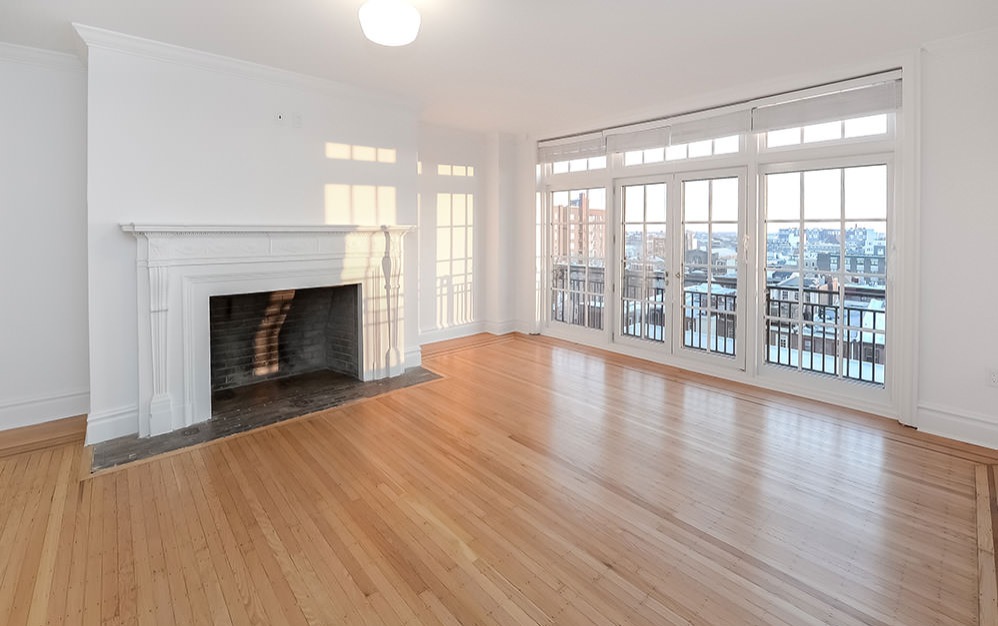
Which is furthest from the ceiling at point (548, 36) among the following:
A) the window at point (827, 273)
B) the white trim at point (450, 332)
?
the white trim at point (450, 332)

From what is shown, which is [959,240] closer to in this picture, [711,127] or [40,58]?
[711,127]

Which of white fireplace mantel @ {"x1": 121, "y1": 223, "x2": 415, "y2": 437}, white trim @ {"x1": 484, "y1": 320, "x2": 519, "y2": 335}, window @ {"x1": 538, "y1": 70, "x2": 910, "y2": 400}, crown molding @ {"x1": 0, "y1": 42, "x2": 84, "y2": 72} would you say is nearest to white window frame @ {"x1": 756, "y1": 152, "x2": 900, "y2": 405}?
window @ {"x1": 538, "y1": 70, "x2": 910, "y2": 400}

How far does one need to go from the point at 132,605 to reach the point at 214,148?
123 inches

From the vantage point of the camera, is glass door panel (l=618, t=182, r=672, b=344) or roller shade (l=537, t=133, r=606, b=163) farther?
roller shade (l=537, t=133, r=606, b=163)

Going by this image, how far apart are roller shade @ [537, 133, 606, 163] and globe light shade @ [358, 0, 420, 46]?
348 centimetres

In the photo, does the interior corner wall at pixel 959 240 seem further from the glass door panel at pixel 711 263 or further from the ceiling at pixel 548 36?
the glass door panel at pixel 711 263

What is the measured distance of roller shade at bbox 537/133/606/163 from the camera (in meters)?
5.85

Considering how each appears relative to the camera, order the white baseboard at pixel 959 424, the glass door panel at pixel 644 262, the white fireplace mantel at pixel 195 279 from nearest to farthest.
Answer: the white baseboard at pixel 959 424
the white fireplace mantel at pixel 195 279
the glass door panel at pixel 644 262

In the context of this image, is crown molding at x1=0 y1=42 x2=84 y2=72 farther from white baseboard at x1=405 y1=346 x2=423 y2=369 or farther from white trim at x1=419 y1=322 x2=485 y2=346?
white trim at x1=419 y1=322 x2=485 y2=346

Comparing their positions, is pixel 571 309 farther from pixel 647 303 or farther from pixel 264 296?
pixel 264 296

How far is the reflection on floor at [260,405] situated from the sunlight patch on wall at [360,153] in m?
2.06

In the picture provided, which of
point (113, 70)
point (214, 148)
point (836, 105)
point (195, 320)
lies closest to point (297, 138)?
A: point (214, 148)

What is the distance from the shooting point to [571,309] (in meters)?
6.62

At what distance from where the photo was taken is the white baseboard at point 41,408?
12.0 feet
